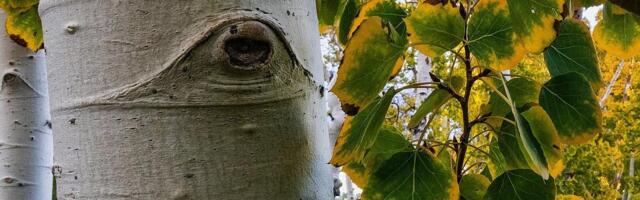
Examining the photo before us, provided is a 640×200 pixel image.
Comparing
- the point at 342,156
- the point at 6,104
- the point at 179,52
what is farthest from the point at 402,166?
the point at 6,104

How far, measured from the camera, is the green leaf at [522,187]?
0.38 meters

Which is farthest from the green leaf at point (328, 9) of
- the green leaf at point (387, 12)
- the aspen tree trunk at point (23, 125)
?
the aspen tree trunk at point (23, 125)

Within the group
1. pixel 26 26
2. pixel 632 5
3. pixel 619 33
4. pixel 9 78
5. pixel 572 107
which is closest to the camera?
pixel 632 5

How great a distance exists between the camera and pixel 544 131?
350 mm

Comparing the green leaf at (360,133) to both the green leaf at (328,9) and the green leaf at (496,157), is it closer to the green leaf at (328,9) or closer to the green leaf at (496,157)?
the green leaf at (496,157)

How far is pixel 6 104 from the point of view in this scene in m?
1.03

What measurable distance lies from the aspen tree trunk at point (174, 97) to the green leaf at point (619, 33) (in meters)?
0.35

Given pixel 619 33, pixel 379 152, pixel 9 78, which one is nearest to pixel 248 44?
pixel 379 152

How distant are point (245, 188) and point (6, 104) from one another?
0.89 metres

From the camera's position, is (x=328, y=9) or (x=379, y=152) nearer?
(x=379, y=152)

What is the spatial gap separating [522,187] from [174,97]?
25 cm

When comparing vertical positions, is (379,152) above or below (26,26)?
below

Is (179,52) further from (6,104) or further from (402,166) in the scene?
(6,104)

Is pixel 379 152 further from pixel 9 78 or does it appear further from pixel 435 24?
pixel 9 78
